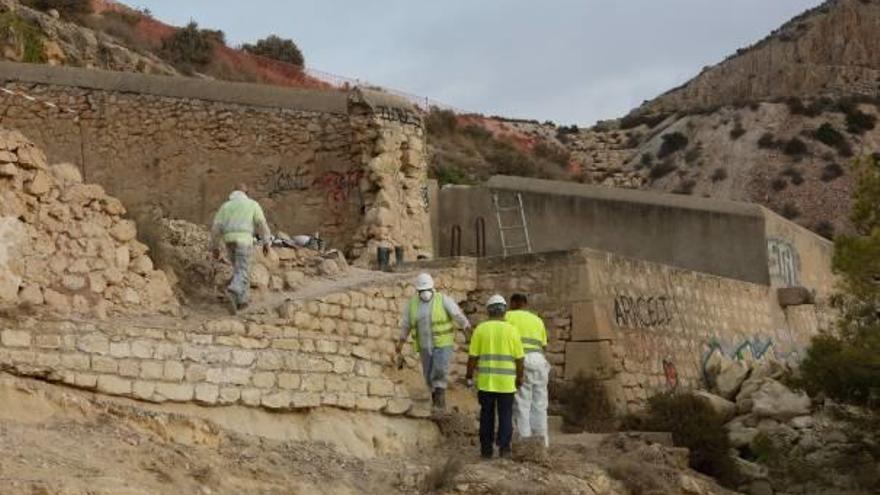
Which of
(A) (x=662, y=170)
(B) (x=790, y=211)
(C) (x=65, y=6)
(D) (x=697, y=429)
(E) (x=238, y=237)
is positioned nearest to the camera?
(E) (x=238, y=237)

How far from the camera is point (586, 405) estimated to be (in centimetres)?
1570

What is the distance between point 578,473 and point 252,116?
1063cm

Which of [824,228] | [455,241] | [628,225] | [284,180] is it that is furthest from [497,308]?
[824,228]

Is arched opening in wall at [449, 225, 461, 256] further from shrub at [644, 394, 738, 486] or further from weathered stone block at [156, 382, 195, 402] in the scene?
weathered stone block at [156, 382, 195, 402]

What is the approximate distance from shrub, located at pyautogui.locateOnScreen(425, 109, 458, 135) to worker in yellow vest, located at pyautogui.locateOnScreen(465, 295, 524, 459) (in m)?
28.2

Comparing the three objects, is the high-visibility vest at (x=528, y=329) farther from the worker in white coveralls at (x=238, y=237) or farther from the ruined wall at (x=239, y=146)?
the ruined wall at (x=239, y=146)

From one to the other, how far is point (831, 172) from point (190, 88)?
86.4ft

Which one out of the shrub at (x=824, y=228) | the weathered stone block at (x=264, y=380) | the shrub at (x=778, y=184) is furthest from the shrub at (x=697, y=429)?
the shrub at (x=778, y=184)

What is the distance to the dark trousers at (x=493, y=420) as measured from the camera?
11711mm

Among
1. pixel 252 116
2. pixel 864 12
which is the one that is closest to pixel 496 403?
pixel 252 116

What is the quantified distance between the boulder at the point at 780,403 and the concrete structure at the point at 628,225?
4.14m

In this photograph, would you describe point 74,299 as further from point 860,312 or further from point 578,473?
point 860,312

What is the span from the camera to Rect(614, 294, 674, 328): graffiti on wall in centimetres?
1689

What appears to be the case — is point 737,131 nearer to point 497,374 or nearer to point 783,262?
point 783,262
